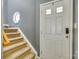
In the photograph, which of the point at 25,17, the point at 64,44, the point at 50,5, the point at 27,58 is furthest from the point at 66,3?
the point at 25,17

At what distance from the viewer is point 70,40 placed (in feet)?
12.2

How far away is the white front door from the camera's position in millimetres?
3811

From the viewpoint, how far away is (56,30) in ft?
14.3

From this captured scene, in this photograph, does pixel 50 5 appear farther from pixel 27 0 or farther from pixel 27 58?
pixel 27 58

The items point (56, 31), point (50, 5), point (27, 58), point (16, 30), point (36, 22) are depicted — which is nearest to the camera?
point (27, 58)

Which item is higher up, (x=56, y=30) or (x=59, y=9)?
(x=59, y=9)

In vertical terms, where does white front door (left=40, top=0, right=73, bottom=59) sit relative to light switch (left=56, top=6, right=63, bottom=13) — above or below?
below

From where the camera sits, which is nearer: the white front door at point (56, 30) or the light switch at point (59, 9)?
the white front door at point (56, 30)

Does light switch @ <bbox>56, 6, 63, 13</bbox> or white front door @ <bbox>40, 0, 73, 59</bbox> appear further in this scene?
light switch @ <bbox>56, 6, 63, 13</bbox>

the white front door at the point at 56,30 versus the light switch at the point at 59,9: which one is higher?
the light switch at the point at 59,9

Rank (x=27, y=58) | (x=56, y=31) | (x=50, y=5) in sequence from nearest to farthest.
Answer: (x=27, y=58) < (x=56, y=31) < (x=50, y=5)

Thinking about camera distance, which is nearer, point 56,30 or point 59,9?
point 59,9

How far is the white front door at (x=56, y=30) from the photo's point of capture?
150 inches

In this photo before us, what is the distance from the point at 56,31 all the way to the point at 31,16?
1694mm
